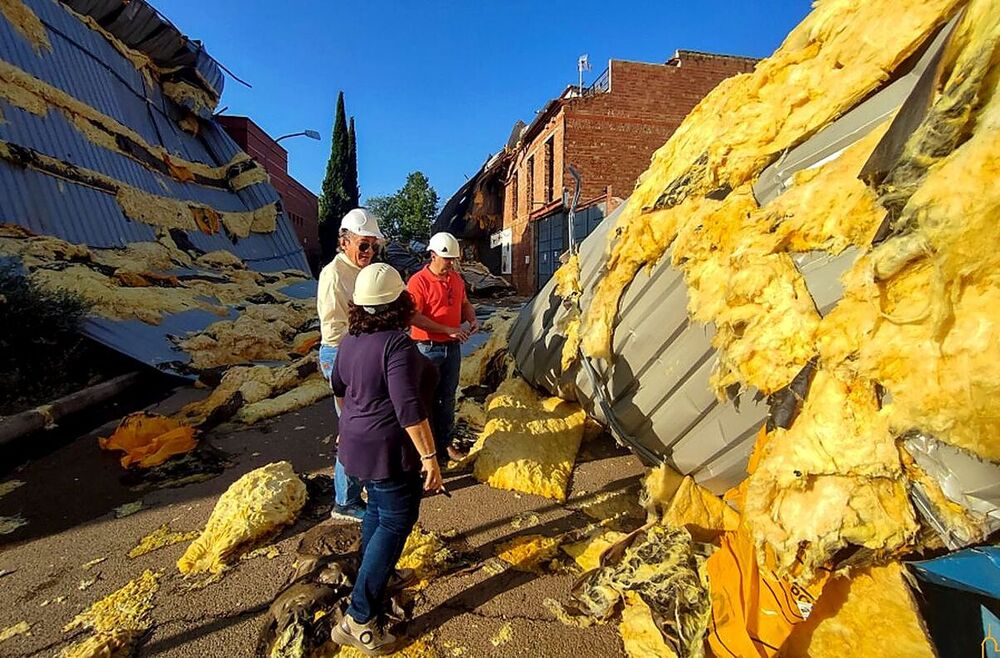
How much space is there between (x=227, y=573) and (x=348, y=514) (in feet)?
2.18

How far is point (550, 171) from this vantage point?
49.0 ft

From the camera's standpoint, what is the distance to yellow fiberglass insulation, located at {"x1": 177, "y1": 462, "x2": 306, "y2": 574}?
2561mm

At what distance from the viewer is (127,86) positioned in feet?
39.4

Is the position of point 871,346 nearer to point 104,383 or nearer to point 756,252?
point 756,252

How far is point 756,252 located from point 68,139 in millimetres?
12343

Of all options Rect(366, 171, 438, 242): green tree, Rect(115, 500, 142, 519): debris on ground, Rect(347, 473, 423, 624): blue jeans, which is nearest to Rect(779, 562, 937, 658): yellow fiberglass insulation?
Rect(347, 473, 423, 624): blue jeans

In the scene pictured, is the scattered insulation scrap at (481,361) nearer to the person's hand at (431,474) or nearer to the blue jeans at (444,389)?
the blue jeans at (444,389)

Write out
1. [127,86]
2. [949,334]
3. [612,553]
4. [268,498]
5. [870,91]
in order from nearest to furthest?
[949,334], [870,91], [612,553], [268,498], [127,86]

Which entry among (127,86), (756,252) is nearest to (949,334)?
(756,252)

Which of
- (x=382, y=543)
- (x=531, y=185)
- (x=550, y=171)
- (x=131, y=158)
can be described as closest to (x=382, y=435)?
(x=382, y=543)

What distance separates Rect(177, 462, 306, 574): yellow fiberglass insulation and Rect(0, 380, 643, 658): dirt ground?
0.08m

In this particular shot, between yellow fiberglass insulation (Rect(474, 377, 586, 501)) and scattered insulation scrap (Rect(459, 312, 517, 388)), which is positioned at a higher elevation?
scattered insulation scrap (Rect(459, 312, 517, 388))

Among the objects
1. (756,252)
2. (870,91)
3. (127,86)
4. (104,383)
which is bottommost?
(104,383)

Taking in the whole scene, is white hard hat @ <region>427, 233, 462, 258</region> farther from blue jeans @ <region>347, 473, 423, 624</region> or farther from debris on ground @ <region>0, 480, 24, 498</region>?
debris on ground @ <region>0, 480, 24, 498</region>
